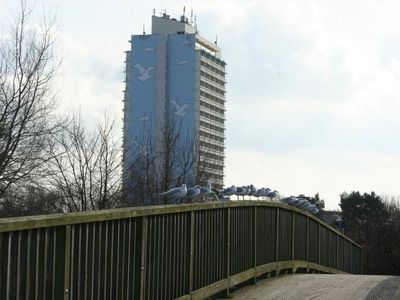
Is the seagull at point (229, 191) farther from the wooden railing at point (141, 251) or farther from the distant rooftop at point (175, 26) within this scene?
the distant rooftop at point (175, 26)

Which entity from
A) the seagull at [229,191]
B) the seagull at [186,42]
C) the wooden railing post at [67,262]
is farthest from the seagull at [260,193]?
the seagull at [186,42]

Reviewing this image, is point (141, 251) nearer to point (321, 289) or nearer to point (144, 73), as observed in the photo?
point (321, 289)

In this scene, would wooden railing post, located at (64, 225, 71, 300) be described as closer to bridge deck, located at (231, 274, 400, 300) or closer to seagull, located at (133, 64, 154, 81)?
bridge deck, located at (231, 274, 400, 300)

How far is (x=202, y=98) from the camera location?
83.3m

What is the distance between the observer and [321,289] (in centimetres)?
1101

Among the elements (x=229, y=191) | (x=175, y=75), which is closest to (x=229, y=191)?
(x=229, y=191)

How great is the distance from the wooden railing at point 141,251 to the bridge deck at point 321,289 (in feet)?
0.91

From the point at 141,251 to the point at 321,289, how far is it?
15.5 feet

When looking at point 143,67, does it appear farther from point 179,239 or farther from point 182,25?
Result: point 179,239

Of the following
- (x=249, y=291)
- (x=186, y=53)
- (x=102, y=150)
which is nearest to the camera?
(x=249, y=291)

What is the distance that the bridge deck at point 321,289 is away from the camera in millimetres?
10234

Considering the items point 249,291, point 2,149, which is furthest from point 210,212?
point 2,149

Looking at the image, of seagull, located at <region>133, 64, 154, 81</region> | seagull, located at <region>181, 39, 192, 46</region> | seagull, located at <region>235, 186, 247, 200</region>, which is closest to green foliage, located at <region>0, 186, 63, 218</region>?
seagull, located at <region>235, 186, 247, 200</region>

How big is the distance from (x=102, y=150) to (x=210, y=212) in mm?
18286
